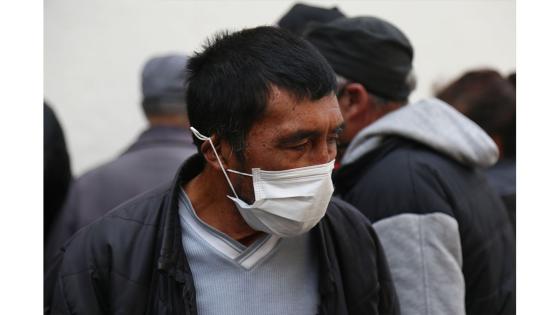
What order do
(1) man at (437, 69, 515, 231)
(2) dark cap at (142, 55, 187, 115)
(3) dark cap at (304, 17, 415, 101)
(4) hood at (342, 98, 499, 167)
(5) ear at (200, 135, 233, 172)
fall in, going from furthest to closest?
(1) man at (437, 69, 515, 231) → (2) dark cap at (142, 55, 187, 115) → (3) dark cap at (304, 17, 415, 101) → (4) hood at (342, 98, 499, 167) → (5) ear at (200, 135, 233, 172)

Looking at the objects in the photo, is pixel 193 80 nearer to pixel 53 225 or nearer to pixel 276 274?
pixel 276 274

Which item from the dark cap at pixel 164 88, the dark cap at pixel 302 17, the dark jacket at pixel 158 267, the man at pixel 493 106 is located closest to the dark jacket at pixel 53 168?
the dark cap at pixel 164 88

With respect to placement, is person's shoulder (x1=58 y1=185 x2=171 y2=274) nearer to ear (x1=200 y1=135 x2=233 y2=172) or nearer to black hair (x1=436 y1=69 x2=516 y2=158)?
ear (x1=200 y1=135 x2=233 y2=172)

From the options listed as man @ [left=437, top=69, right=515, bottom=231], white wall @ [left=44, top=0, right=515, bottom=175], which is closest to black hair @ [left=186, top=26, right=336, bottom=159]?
man @ [left=437, top=69, right=515, bottom=231]

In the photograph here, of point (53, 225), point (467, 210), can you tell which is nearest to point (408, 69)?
point (467, 210)

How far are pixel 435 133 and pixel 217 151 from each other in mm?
855

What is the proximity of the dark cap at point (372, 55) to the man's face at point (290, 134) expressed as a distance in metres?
0.84

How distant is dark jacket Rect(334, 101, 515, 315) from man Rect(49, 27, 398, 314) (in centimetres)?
22

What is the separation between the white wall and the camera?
4770 millimetres

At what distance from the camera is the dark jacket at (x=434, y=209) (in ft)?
7.20

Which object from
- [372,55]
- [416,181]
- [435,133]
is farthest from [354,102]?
[416,181]

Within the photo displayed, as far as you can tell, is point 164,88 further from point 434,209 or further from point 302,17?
point 434,209

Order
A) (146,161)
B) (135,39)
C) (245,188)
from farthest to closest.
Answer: (135,39), (146,161), (245,188)

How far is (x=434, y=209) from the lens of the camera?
225cm
